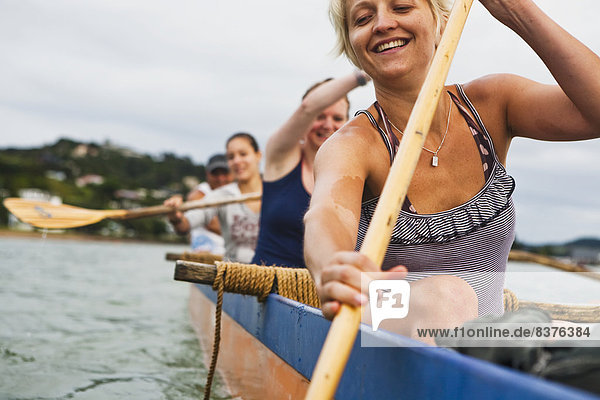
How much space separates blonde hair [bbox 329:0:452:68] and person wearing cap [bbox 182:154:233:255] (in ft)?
17.8

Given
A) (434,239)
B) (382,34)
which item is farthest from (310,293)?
(382,34)

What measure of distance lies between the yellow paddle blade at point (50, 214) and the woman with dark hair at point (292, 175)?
2646 millimetres

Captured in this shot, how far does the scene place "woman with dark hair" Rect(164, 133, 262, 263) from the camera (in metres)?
4.87

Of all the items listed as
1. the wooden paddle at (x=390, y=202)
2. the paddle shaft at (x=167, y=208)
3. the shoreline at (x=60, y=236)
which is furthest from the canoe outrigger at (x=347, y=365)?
the shoreline at (x=60, y=236)

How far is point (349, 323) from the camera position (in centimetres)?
108

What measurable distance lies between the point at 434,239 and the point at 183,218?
442 cm

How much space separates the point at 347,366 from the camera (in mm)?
1477

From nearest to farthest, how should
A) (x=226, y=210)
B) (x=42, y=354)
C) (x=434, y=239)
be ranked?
1. (x=434, y=239)
2. (x=42, y=354)
3. (x=226, y=210)

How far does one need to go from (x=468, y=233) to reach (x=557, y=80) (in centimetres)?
51

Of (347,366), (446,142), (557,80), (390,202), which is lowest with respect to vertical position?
(347,366)

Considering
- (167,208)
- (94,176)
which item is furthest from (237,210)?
(94,176)

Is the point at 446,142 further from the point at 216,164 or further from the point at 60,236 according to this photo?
the point at 60,236

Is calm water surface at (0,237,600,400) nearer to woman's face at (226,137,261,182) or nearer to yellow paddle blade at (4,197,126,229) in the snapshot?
yellow paddle blade at (4,197,126,229)

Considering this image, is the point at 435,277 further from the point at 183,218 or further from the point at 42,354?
the point at 183,218
